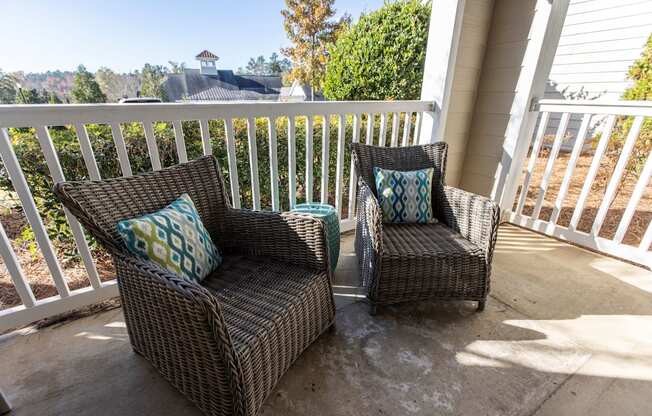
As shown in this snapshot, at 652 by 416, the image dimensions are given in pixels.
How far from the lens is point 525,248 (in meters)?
2.47

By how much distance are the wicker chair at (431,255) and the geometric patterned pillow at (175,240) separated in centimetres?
84

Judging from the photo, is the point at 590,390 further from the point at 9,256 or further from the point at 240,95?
the point at 240,95

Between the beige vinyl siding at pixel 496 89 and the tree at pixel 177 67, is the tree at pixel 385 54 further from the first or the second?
the tree at pixel 177 67

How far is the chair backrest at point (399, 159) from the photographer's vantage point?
6.56 feet

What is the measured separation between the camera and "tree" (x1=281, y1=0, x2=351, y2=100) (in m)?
8.58

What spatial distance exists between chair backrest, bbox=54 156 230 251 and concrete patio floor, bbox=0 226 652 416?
73cm

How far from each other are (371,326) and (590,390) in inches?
38.8

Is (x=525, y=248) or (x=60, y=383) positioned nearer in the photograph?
(x=60, y=383)

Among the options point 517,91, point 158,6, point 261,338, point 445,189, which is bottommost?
point 261,338

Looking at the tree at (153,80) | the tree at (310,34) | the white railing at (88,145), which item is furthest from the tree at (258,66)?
the white railing at (88,145)

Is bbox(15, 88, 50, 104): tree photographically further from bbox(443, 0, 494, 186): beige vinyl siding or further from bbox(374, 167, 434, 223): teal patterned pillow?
bbox(443, 0, 494, 186): beige vinyl siding

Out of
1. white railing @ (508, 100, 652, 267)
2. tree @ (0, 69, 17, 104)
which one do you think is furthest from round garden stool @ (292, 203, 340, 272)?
white railing @ (508, 100, 652, 267)

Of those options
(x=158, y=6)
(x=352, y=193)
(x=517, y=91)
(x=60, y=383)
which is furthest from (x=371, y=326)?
(x=158, y=6)

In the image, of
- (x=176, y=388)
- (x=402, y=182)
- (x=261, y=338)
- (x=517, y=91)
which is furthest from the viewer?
(x=517, y=91)
